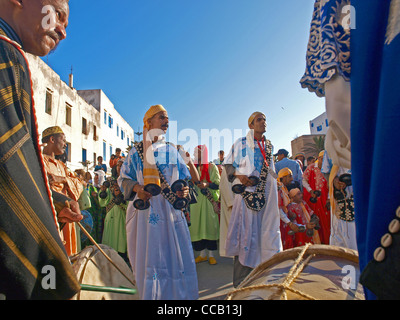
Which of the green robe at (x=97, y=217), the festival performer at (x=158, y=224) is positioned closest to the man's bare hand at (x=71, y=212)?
the festival performer at (x=158, y=224)

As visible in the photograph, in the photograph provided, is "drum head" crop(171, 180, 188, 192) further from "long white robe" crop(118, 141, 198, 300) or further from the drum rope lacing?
the drum rope lacing

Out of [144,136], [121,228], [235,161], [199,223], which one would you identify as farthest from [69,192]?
[199,223]

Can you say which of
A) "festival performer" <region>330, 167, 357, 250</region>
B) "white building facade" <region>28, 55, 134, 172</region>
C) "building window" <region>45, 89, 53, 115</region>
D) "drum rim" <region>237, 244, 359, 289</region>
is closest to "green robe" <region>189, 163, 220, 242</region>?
"festival performer" <region>330, 167, 357, 250</region>

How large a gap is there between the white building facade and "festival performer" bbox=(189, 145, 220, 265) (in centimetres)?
665

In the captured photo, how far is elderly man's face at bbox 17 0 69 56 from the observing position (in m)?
1.00

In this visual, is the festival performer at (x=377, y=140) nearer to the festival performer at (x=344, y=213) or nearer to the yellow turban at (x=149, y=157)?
→ the yellow turban at (x=149, y=157)

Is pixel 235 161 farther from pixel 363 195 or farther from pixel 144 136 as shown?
pixel 363 195

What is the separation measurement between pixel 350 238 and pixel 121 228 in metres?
4.14

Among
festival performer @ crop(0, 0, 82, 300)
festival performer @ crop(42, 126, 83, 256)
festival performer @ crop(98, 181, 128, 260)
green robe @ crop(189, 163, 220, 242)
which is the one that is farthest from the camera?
green robe @ crop(189, 163, 220, 242)

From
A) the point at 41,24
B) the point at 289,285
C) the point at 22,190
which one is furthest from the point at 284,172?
the point at 22,190

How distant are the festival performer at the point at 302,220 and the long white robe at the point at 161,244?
6.98 ft

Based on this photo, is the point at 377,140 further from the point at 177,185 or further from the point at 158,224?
the point at 158,224

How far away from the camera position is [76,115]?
20844mm

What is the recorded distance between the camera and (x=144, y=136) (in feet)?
10.7
